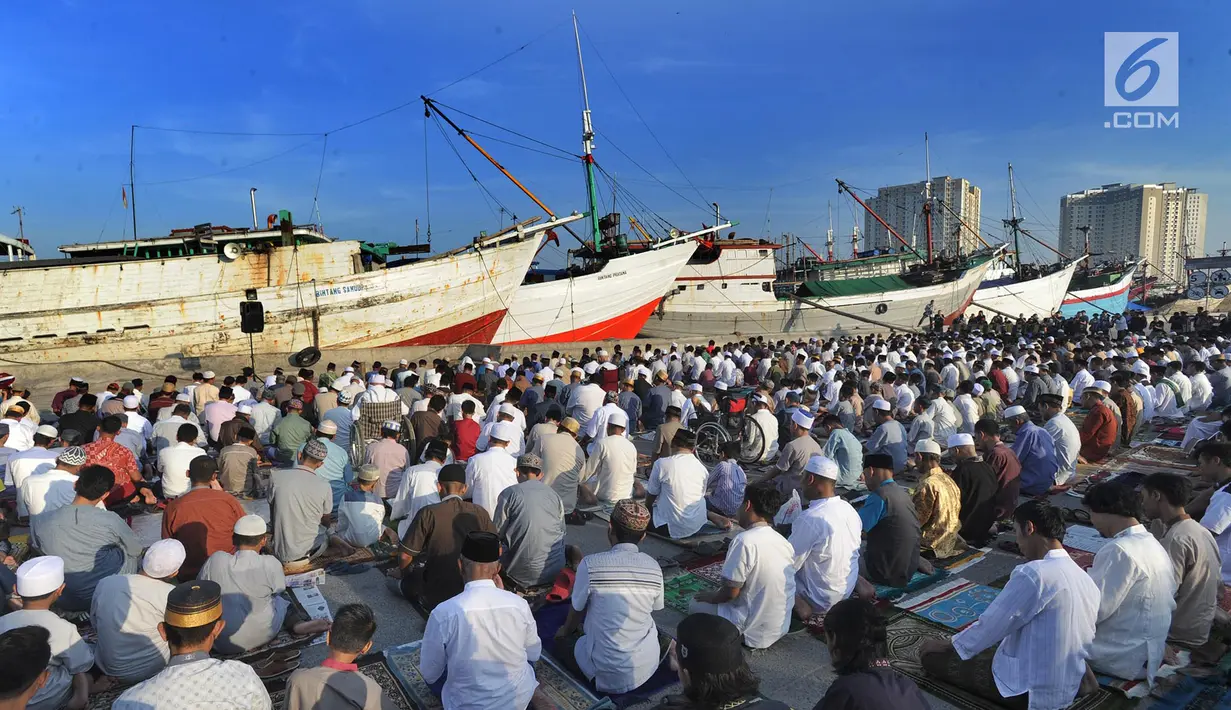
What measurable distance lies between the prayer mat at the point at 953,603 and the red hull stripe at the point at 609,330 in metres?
21.0

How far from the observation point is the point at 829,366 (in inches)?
567

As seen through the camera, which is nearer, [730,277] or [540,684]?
[540,684]

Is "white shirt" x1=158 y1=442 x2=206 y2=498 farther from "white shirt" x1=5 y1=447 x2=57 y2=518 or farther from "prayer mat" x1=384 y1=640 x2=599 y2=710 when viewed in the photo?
"prayer mat" x1=384 y1=640 x2=599 y2=710

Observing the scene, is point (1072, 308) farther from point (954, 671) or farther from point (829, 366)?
point (954, 671)

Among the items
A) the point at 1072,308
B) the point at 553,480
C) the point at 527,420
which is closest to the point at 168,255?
the point at 527,420

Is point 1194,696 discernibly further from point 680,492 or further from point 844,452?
point 844,452

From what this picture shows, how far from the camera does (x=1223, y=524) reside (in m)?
4.93

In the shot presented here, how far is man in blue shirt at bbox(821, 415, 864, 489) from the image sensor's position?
25.8 ft

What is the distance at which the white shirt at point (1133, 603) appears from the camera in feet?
12.8

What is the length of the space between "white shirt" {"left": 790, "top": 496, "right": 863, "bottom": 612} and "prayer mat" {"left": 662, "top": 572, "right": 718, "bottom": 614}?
39.6 inches

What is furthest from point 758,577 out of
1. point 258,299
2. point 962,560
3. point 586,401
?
point 258,299

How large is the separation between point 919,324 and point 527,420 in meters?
31.9

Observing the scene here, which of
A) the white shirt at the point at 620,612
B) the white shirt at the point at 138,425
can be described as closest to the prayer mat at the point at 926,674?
the white shirt at the point at 620,612

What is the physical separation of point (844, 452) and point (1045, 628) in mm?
4270
